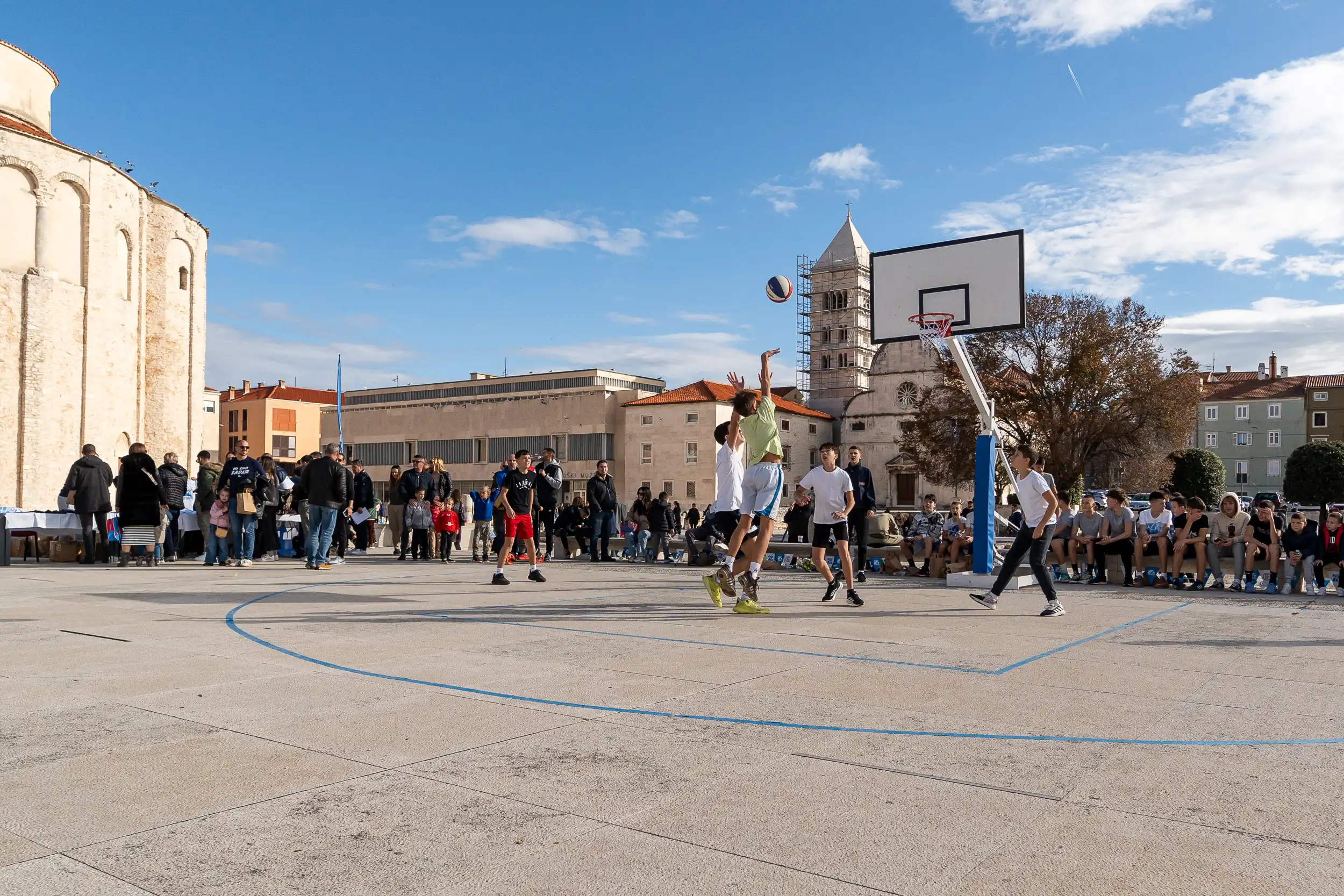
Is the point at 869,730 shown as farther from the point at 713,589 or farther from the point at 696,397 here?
the point at 696,397

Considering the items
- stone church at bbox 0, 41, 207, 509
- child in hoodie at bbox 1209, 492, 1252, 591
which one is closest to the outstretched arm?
child in hoodie at bbox 1209, 492, 1252, 591

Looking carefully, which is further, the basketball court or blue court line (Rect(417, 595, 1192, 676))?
blue court line (Rect(417, 595, 1192, 676))

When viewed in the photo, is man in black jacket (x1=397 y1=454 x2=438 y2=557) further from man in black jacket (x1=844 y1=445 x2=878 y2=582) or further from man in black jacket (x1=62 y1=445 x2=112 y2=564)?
man in black jacket (x1=844 y1=445 x2=878 y2=582)

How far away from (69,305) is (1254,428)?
95948 millimetres

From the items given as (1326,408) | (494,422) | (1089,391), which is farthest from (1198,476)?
(494,422)

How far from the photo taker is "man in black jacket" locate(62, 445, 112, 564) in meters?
15.9

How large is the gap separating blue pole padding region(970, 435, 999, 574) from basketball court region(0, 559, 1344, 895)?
4832 mm

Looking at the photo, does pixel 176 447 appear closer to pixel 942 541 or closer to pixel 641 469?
pixel 641 469

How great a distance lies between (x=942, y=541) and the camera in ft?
50.2

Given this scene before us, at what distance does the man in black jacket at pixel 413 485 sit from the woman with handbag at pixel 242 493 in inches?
109

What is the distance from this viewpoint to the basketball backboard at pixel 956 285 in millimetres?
15227

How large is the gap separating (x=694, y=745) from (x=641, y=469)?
74099 millimetres

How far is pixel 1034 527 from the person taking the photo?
10.1 m

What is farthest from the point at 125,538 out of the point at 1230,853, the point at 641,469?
the point at 641,469
